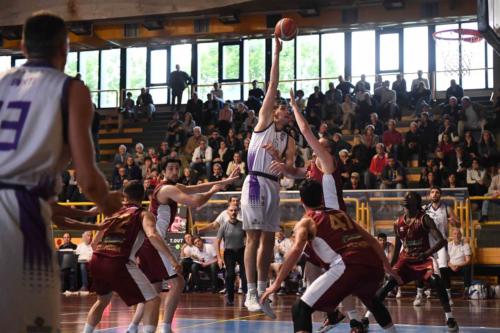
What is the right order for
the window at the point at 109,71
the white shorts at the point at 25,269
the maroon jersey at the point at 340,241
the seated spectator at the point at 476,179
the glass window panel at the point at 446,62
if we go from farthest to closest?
the window at the point at 109,71
the glass window panel at the point at 446,62
the seated spectator at the point at 476,179
the maroon jersey at the point at 340,241
the white shorts at the point at 25,269

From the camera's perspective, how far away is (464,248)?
17578 mm

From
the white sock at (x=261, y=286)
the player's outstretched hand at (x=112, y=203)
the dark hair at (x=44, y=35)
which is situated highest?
the dark hair at (x=44, y=35)

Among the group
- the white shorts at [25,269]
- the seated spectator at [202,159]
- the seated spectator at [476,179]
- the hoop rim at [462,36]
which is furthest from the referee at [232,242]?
the white shorts at [25,269]

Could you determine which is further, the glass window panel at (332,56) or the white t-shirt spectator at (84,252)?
the glass window panel at (332,56)

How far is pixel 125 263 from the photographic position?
799cm

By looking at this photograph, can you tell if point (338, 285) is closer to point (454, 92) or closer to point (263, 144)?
point (263, 144)

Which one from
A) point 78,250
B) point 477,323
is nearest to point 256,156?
point 477,323

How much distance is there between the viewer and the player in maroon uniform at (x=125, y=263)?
7934 millimetres

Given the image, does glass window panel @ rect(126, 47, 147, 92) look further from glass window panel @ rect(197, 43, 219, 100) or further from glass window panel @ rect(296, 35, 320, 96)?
glass window panel @ rect(296, 35, 320, 96)

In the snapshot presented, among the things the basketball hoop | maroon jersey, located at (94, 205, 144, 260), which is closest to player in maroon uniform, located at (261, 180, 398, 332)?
maroon jersey, located at (94, 205, 144, 260)

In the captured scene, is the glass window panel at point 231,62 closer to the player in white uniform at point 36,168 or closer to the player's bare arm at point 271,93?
the player's bare arm at point 271,93

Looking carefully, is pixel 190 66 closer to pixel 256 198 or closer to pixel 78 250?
pixel 78 250

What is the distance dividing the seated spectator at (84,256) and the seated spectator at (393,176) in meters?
7.54

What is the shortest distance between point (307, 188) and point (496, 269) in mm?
12302
